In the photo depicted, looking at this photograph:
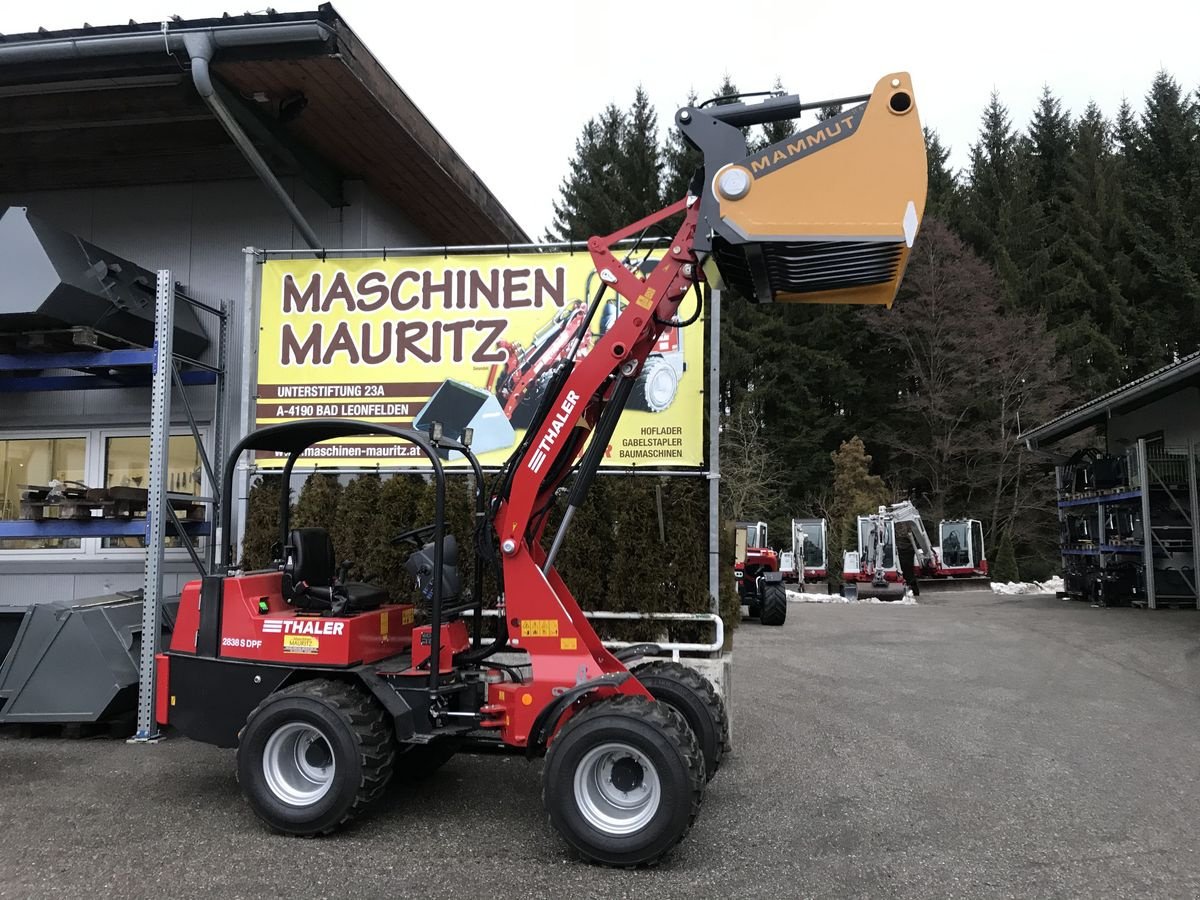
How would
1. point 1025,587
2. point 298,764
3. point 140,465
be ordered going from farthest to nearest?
point 1025,587, point 140,465, point 298,764

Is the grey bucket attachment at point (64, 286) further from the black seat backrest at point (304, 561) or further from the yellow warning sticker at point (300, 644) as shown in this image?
the yellow warning sticker at point (300, 644)

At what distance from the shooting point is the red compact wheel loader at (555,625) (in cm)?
434

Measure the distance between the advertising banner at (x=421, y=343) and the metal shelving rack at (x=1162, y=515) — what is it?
1516 centimetres

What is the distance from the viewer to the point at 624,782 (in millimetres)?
4387

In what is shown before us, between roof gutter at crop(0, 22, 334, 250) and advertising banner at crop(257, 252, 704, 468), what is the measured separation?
1.42 meters

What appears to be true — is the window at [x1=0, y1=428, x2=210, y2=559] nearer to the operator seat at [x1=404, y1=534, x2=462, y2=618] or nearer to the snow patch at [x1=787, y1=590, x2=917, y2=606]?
the operator seat at [x1=404, y1=534, x2=462, y2=618]

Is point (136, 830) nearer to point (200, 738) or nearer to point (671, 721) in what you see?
point (200, 738)

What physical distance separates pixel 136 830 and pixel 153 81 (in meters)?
5.57

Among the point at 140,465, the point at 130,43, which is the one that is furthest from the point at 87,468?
the point at 130,43

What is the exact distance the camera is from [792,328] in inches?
1465

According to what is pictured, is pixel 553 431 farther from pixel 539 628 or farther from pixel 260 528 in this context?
pixel 260 528

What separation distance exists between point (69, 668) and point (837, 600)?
784 inches

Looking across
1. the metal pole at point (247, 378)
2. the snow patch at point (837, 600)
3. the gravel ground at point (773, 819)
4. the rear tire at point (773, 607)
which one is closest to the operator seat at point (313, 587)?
the gravel ground at point (773, 819)

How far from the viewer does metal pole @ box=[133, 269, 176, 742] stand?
21.4 ft
